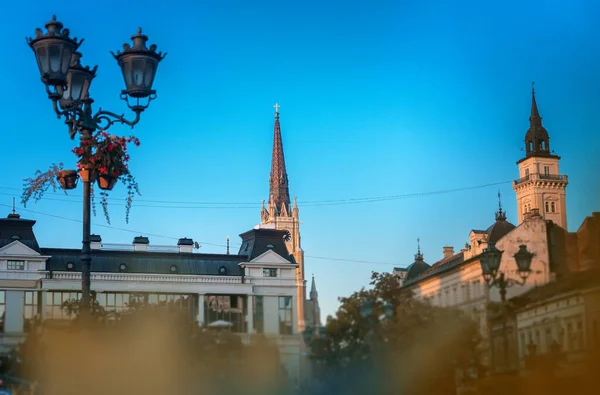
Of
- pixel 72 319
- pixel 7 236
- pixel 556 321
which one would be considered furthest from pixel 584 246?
pixel 7 236

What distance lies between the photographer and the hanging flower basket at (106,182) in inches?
654

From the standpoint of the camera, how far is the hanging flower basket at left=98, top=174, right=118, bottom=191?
1661 centimetres

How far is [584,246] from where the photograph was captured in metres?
6.53

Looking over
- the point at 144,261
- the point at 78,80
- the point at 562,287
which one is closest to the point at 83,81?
the point at 78,80

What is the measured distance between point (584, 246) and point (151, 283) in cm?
1276

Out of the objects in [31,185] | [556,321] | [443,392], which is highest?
[31,185]

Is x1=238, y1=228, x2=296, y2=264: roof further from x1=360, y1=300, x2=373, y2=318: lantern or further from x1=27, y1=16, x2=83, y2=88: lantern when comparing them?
x1=360, y1=300, x2=373, y2=318: lantern

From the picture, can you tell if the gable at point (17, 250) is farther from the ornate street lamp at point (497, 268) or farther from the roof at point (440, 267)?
the ornate street lamp at point (497, 268)

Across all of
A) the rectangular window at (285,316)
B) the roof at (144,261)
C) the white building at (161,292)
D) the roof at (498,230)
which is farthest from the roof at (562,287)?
the roof at (144,261)

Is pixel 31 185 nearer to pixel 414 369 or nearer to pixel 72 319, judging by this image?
pixel 72 319

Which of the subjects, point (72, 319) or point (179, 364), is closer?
point (179, 364)

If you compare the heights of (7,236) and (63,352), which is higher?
(7,236)

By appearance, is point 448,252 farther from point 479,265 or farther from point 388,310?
point 479,265

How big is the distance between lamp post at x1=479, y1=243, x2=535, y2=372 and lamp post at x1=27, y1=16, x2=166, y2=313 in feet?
29.0
